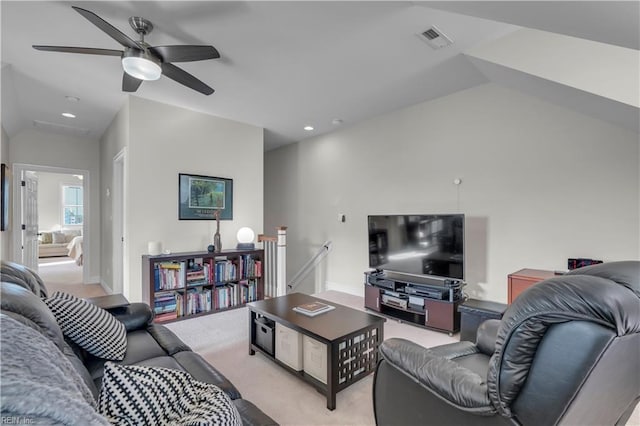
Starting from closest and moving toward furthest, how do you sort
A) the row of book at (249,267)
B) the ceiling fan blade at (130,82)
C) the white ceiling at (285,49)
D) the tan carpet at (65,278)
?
the white ceiling at (285,49) → the ceiling fan blade at (130,82) → the row of book at (249,267) → the tan carpet at (65,278)

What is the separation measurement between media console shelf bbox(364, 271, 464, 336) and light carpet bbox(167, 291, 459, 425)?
0.45ft

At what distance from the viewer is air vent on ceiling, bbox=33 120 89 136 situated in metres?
4.54

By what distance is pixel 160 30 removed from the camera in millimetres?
2285

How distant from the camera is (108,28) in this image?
180 centimetres

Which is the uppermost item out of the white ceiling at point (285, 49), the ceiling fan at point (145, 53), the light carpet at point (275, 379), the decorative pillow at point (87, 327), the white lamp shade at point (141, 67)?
the white ceiling at point (285, 49)

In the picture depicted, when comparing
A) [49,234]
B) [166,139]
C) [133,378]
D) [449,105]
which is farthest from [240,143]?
[49,234]

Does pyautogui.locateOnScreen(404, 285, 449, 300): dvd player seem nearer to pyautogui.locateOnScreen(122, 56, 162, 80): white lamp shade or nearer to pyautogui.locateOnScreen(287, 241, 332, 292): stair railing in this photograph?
pyautogui.locateOnScreen(287, 241, 332, 292): stair railing

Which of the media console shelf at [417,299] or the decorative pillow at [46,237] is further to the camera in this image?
the decorative pillow at [46,237]

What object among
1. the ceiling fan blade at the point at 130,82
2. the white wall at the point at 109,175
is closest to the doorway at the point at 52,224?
the white wall at the point at 109,175

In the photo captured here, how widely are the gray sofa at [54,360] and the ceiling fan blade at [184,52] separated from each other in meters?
1.60

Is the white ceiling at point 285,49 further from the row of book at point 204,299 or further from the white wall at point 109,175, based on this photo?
the row of book at point 204,299

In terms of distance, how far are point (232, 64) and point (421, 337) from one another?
332cm

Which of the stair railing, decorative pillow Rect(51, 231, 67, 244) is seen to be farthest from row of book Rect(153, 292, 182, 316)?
decorative pillow Rect(51, 231, 67, 244)

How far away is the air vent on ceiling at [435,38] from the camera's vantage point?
2320 millimetres
